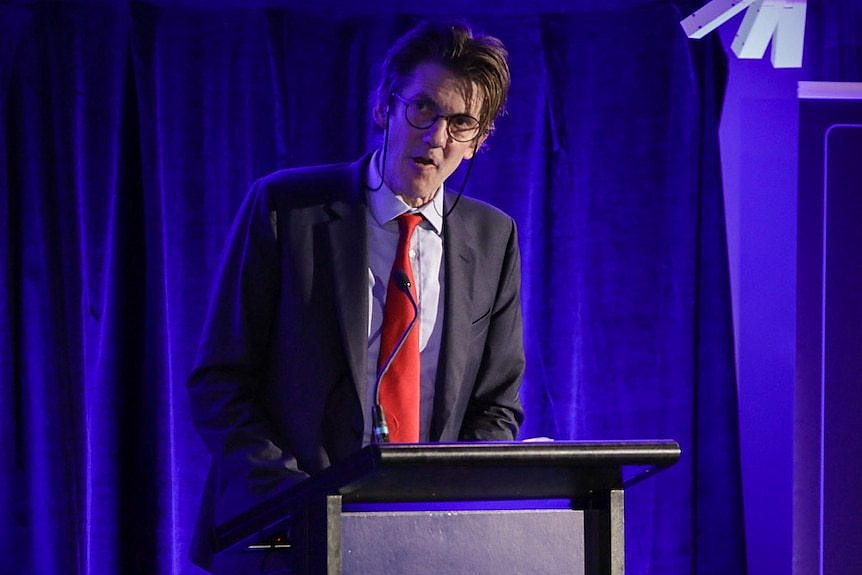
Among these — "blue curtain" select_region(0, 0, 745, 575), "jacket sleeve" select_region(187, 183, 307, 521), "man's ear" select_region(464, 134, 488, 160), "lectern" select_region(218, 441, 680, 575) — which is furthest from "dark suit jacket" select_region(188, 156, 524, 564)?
"blue curtain" select_region(0, 0, 745, 575)

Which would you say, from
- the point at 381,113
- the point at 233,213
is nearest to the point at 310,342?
the point at 381,113

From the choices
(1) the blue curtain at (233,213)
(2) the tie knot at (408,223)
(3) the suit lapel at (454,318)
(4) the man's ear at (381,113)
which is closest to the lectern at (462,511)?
(3) the suit lapel at (454,318)

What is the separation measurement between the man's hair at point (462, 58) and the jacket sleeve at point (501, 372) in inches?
12.3

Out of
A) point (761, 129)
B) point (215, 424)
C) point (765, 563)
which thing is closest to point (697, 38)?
point (761, 129)

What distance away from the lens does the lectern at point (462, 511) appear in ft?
4.56

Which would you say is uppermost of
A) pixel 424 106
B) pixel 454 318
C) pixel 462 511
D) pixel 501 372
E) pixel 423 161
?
pixel 424 106

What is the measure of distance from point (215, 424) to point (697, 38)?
254 centimetres

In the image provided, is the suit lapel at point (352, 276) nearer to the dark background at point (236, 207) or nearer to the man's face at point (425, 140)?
the man's face at point (425, 140)

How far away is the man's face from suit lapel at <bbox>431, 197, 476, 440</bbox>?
0.32 ft

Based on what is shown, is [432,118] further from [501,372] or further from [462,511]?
[462,511]

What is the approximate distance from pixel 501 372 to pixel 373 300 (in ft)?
1.04

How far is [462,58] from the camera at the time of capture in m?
2.20

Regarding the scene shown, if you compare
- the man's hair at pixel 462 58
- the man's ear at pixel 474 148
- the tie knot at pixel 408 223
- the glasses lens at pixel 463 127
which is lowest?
the tie knot at pixel 408 223

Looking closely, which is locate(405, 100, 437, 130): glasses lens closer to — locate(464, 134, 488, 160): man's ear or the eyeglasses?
the eyeglasses
